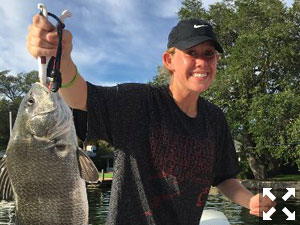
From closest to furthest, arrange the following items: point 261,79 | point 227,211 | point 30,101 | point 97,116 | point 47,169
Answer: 1. point 47,169
2. point 30,101
3. point 97,116
4. point 227,211
5. point 261,79

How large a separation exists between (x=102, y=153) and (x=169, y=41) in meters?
45.5

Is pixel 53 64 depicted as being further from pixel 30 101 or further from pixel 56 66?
pixel 30 101

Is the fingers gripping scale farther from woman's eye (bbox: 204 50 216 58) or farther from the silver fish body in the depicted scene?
woman's eye (bbox: 204 50 216 58)

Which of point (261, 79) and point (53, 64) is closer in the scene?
point (53, 64)

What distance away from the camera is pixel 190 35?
2.58m

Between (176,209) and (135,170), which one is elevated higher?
(135,170)

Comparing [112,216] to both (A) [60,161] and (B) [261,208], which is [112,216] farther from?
(B) [261,208]

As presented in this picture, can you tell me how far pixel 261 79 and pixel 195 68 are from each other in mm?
28913

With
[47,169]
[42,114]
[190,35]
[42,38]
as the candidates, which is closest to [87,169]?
[47,169]

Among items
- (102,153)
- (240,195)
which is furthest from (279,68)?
(240,195)

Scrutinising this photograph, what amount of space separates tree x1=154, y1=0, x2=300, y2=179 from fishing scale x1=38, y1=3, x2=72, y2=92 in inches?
991

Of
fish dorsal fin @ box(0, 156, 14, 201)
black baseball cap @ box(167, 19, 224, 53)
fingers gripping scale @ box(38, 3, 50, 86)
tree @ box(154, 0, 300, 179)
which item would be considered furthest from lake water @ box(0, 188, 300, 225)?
fingers gripping scale @ box(38, 3, 50, 86)

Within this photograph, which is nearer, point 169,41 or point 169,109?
point 169,109

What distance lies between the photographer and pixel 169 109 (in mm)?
2543
